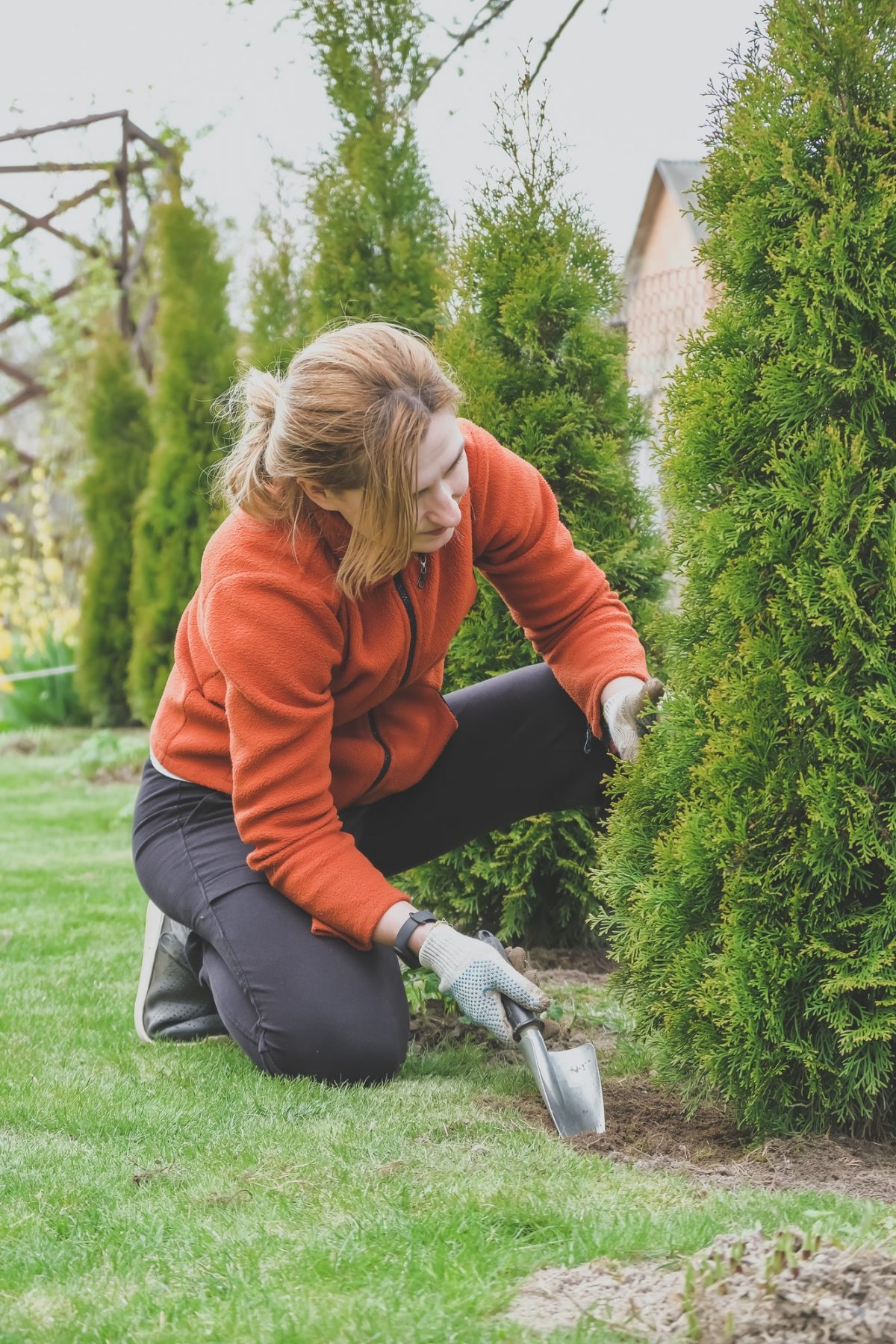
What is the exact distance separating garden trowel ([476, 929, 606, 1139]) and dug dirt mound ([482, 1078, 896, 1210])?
0.03 m

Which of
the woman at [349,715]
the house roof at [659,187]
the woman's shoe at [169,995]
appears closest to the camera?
the woman at [349,715]

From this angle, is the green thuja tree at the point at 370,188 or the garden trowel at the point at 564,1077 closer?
the garden trowel at the point at 564,1077

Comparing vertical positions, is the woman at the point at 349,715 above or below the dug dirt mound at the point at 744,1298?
above

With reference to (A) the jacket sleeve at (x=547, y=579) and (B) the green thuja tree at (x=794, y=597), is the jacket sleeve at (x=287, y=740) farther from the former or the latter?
(B) the green thuja tree at (x=794, y=597)

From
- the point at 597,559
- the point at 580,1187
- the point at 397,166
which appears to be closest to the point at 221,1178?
the point at 580,1187

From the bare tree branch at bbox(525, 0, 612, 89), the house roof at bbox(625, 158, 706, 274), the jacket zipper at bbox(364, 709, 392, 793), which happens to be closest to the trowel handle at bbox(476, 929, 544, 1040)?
the jacket zipper at bbox(364, 709, 392, 793)

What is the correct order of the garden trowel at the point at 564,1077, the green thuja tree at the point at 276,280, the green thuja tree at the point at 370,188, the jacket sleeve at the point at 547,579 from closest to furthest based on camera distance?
the garden trowel at the point at 564,1077
the jacket sleeve at the point at 547,579
the green thuja tree at the point at 370,188
the green thuja tree at the point at 276,280

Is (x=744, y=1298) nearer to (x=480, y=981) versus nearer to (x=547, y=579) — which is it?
(x=480, y=981)

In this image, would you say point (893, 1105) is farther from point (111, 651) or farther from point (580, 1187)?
point (111, 651)

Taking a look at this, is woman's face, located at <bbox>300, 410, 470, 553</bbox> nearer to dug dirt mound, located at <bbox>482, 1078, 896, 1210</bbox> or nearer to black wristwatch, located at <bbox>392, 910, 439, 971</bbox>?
black wristwatch, located at <bbox>392, 910, 439, 971</bbox>

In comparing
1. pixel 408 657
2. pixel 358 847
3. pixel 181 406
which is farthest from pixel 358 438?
pixel 181 406

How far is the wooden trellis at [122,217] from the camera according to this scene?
352 inches

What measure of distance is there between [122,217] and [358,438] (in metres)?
8.08

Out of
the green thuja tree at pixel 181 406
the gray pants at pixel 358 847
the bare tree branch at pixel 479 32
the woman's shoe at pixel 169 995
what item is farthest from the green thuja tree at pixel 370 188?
the green thuja tree at pixel 181 406
